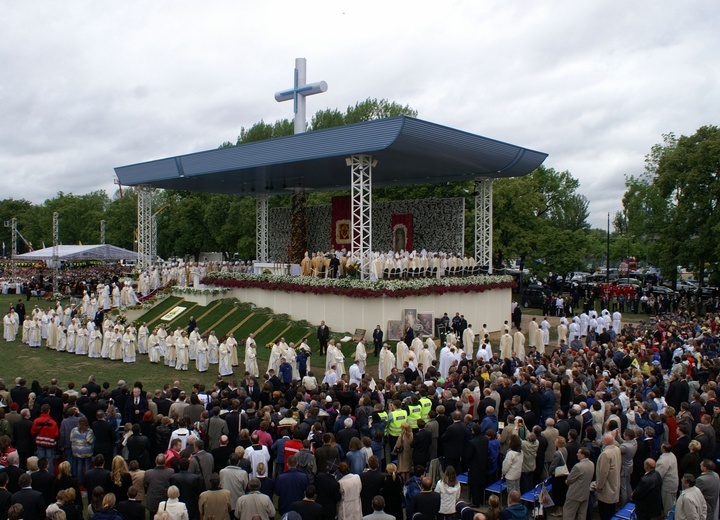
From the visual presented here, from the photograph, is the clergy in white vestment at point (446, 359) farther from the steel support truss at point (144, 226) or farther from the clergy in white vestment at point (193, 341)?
the steel support truss at point (144, 226)

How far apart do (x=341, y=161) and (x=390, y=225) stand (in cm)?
856

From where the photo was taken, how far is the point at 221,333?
889 inches

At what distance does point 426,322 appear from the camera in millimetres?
21531

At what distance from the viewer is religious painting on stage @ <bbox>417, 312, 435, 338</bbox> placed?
21453 millimetres

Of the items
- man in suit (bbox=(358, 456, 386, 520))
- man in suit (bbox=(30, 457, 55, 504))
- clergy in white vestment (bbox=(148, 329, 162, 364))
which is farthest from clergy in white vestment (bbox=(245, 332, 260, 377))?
man in suit (bbox=(358, 456, 386, 520))

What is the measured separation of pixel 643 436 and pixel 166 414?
744 centimetres

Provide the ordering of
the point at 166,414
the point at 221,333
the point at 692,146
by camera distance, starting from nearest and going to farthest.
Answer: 1. the point at 166,414
2. the point at 221,333
3. the point at 692,146

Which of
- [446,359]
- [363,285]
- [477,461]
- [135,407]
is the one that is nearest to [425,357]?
[446,359]

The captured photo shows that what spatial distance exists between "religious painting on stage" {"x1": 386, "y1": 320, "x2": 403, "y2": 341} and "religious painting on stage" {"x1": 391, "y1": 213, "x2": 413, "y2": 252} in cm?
986

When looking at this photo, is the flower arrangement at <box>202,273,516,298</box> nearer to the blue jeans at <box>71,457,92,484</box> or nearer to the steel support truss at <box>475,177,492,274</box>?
the steel support truss at <box>475,177,492,274</box>

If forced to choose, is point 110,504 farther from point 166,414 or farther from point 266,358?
point 266,358

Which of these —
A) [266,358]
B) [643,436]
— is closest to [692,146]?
[266,358]

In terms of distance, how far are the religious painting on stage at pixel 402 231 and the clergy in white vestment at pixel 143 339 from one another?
14.0 meters

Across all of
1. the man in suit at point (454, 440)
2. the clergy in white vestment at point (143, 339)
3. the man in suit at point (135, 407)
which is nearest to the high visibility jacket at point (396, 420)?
the man in suit at point (454, 440)
